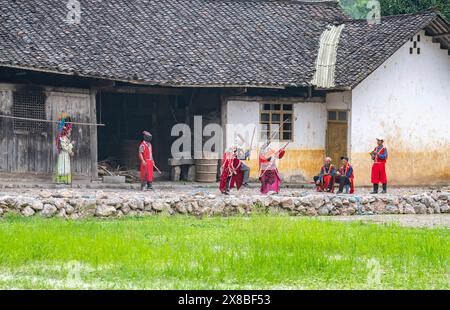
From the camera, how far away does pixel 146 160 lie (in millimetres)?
23547

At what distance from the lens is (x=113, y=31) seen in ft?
86.8

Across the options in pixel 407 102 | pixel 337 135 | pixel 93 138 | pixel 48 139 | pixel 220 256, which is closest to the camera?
pixel 220 256

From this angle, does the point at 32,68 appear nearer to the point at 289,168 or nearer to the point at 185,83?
the point at 185,83

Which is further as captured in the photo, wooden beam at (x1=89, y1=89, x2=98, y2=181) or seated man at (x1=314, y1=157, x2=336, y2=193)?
wooden beam at (x1=89, y1=89, x2=98, y2=181)

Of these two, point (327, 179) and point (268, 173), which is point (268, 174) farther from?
point (327, 179)

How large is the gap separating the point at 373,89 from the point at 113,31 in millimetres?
7012

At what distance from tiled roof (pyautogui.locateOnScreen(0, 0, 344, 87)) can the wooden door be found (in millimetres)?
1528

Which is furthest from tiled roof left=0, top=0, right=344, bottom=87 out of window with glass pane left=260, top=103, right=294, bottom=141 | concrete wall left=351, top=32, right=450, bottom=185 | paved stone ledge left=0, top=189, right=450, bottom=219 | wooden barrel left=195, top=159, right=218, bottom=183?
paved stone ledge left=0, top=189, right=450, bottom=219

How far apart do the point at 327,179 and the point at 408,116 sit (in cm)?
477

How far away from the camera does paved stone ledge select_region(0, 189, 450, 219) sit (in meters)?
17.7

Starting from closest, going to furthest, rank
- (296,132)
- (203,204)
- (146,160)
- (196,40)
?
(203,204), (146,160), (196,40), (296,132)

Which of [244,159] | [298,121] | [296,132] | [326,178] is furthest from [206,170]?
[326,178]

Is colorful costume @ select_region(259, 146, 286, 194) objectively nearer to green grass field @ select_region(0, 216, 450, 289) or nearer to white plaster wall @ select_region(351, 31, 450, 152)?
white plaster wall @ select_region(351, 31, 450, 152)
